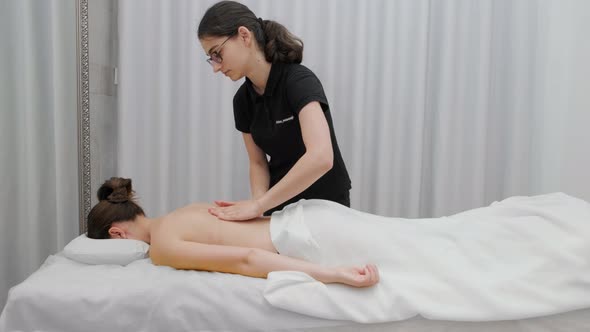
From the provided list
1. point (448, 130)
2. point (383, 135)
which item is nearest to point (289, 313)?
point (383, 135)

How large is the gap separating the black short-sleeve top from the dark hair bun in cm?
50

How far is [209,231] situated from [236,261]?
17 cm

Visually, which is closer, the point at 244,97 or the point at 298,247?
the point at 298,247

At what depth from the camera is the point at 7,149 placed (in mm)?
1995

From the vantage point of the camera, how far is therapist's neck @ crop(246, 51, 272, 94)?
1700 millimetres

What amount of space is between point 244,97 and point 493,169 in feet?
5.22

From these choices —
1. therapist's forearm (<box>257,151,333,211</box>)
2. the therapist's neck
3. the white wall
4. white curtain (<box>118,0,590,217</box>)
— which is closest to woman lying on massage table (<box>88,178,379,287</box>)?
therapist's forearm (<box>257,151,333,211</box>)

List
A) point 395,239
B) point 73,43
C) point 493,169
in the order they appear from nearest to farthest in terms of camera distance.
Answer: point 395,239, point 73,43, point 493,169

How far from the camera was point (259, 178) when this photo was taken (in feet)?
6.40

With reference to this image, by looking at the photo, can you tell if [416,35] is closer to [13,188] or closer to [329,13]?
[329,13]

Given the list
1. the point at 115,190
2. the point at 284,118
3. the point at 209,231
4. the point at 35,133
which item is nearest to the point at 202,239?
the point at 209,231

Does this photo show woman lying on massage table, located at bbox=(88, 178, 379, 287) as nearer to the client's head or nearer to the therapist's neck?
the client's head

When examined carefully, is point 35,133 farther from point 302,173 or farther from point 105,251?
point 302,173

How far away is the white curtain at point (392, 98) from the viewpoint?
2.58 metres
